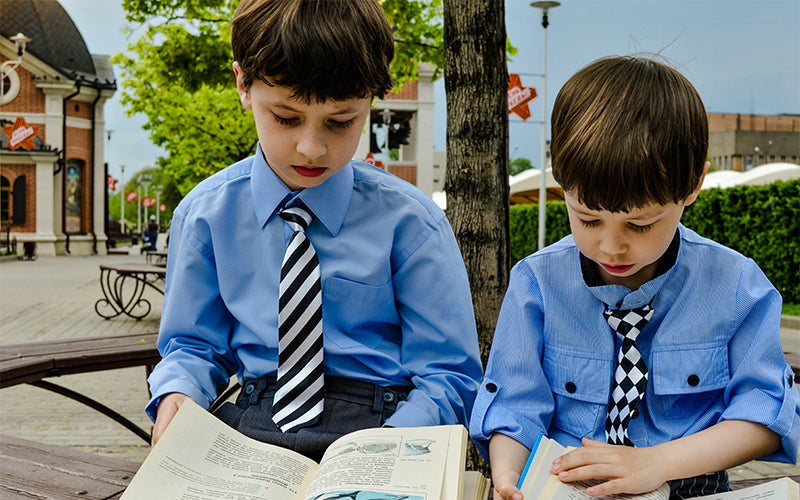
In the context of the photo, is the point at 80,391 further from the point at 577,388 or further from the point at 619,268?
the point at 619,268

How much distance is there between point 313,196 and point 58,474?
0.88 m

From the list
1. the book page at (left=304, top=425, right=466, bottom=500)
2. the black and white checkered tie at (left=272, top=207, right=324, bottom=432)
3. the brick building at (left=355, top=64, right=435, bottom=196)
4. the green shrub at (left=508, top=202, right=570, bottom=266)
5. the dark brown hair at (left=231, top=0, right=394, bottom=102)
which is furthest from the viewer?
the brick building at (left=355, top=64, right=435, bottom=196)

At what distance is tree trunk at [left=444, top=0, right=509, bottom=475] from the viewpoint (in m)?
2.90

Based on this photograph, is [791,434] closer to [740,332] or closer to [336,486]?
[740,332]

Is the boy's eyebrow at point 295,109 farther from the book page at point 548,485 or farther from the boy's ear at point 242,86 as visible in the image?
the book page at point 548,485

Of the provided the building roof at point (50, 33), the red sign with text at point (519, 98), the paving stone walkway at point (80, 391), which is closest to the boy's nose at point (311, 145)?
the paving stone walkway at point (80, 391)

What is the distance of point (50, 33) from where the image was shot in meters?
34.0

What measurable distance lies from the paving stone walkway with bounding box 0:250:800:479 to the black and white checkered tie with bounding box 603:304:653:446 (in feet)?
9.32

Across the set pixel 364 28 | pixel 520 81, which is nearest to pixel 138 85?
pixel 520 81

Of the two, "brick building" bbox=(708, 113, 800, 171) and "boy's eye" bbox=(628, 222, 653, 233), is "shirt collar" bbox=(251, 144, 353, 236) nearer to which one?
"boy's eye" bbox=(628, 222, 653, 233)

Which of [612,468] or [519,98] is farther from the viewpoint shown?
[519,98]

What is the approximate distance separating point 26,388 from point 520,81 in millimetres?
9466

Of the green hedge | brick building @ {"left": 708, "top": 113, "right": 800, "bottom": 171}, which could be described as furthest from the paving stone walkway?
brick building @ {"left": 708, "top": 113, "right": 800, "bottom": 171}

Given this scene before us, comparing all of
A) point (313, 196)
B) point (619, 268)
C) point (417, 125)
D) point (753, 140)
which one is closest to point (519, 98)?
point (313, 196)
